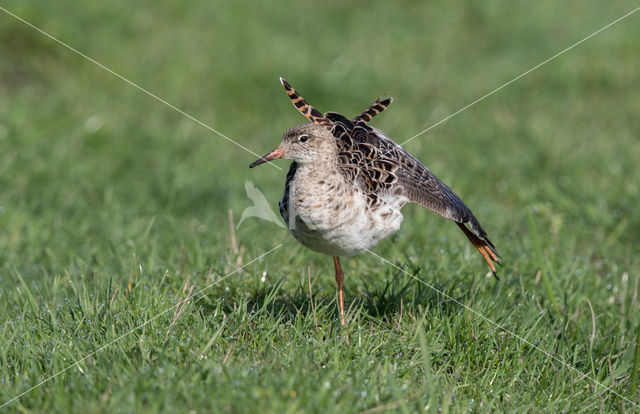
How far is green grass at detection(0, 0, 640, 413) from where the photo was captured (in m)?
3.25

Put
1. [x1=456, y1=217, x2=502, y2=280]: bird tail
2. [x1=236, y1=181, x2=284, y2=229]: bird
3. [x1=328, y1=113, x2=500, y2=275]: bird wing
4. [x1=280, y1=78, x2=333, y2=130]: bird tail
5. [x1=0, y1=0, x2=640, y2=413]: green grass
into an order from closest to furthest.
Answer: [x1=0, y1=0, x2=640, y2=413]: green grass → [x1=328, y1=113, x2=500, y2=275]: bird wing → [x1=280, y1=78, x2=333, y2=130]: bird tail → [x1=456, y1=217, x2=502, y2=280]: bird tail → [x1=236, y1=181, x2=284, y2=229]: bird

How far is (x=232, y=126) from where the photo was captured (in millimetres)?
7945

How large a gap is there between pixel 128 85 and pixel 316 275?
4925mm

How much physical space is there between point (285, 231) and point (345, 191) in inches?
75.4

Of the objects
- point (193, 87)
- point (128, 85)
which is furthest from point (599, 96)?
point (128, 85)

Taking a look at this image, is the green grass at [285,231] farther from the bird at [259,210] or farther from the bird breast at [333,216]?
the bird breast at [333,216]

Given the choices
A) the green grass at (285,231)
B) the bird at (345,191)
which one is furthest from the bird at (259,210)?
the bird at (345,191)

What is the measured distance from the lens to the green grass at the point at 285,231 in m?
3.25

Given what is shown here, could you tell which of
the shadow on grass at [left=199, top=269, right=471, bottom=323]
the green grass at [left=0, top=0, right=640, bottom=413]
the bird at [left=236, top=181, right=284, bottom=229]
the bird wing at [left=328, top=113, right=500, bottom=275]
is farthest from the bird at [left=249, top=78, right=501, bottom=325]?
the bird at [left=236, top=181, right=284, bottom=229]

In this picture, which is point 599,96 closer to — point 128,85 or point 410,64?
point 410,64

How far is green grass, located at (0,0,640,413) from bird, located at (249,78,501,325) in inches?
17.9

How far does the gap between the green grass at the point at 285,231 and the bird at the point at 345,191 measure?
17.9 inches

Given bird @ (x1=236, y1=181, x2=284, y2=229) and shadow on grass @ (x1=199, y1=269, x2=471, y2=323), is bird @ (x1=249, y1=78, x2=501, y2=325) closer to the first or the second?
shadow on grass @ (x1=199, y1=269, x2=471, y2=323)

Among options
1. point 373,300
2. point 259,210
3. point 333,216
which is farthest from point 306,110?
point 259,210
